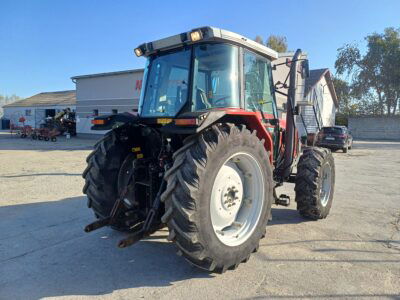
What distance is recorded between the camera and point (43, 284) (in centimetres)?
328

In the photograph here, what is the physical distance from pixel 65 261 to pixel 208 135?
2.26 m

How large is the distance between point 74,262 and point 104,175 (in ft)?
3.61

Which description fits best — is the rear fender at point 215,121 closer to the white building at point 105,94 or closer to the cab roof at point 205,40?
the cab roof at point 205,40

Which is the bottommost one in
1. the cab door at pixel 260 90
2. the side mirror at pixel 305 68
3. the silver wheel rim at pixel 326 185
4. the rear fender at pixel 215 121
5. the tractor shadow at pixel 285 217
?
the tractor shadow at pixel 285 217

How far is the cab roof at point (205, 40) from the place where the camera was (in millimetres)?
3564

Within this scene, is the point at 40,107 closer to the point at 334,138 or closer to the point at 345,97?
the point at 334,138

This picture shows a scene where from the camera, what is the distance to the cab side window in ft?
14.1

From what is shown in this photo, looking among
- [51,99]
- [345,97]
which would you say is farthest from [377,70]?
[51,99]

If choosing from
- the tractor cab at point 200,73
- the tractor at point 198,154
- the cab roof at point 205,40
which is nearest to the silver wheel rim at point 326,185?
the tractor at point 198,154

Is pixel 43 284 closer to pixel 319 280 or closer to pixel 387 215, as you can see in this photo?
pixel 319 280

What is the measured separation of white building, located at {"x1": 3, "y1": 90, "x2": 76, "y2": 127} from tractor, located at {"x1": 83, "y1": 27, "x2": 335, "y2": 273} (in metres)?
32.9

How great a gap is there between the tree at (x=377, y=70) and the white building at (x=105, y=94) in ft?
111

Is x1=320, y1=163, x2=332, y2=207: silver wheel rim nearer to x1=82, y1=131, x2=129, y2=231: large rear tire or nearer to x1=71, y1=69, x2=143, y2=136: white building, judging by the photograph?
x1=82, y1=131, x2=129, y2=231: large rear tire

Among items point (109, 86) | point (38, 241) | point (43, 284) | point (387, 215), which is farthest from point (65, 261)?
point (109, 86)
